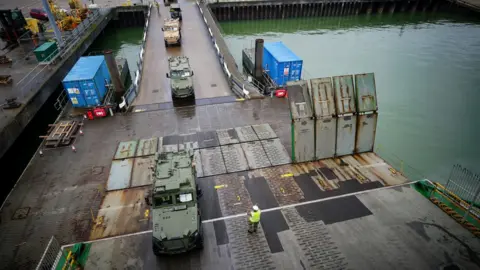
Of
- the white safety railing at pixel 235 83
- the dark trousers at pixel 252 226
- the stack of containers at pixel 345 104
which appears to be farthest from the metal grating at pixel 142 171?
the stack of containers at pixel 345 104

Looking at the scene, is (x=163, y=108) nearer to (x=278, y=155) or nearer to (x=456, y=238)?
(x=278, y=155)

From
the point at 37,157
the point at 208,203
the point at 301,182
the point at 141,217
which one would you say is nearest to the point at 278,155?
the point at 301,182

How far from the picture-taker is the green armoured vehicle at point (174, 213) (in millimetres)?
10922

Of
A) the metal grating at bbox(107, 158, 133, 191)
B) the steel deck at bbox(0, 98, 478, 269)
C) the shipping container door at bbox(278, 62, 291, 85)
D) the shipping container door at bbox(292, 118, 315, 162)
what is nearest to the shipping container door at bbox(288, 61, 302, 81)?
the shipping container door at bbox(278, 62, 291, 85)

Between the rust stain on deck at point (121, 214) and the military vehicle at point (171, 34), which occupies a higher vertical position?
the military vehicle at point (171, 34)

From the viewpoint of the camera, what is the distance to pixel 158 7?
167 feet

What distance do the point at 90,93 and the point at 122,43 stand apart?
29.4m

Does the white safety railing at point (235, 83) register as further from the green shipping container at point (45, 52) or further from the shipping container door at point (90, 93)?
the green shipping container at point (45, 52)

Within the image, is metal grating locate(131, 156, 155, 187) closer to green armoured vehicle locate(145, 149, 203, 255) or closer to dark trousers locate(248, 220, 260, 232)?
green armoured vehicle locate(145, 149, 203, 255)

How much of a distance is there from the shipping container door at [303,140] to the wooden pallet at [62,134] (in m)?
15.2

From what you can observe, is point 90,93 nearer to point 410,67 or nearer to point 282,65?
point 282,65

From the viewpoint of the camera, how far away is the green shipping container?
27.5 m

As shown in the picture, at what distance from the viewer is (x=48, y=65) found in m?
28.1

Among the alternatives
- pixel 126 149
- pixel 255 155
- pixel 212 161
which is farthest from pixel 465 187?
pixel 126 149
